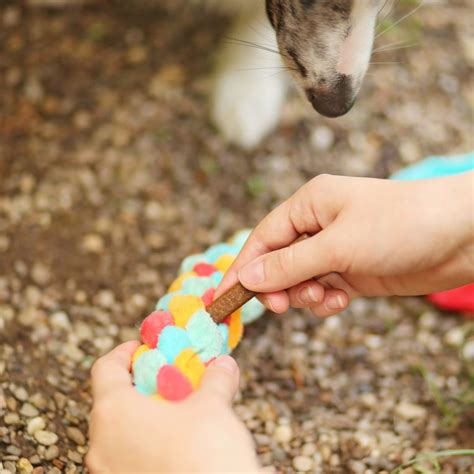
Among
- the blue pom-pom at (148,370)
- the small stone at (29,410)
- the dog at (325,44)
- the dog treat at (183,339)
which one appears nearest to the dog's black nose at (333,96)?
the dog at (325,44)

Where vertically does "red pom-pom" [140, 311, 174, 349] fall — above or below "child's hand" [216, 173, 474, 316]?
below

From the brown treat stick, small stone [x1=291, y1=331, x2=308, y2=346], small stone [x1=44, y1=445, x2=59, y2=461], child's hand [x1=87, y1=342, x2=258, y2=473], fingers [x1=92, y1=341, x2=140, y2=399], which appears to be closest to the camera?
child's hand [x1=87, y1=342, x2=258, y2=473]

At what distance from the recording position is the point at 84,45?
2.16 m

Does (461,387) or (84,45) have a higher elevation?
(84,45)

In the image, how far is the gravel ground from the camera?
4.62 feet

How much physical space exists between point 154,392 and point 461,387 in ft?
2.48

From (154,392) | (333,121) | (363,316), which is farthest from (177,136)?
(154,392)

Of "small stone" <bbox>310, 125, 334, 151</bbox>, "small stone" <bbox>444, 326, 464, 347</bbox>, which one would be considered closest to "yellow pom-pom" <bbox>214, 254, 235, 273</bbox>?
"small stone" <bbox>444, 326, 464, 347</bbox>

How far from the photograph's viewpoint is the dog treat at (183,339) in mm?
1035

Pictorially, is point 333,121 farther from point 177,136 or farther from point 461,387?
point 461,387

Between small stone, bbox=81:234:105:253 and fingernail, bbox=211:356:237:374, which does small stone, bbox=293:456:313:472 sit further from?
small stone, bbox=81:234:105:253

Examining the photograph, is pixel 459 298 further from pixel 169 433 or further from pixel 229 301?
pixel 169 433

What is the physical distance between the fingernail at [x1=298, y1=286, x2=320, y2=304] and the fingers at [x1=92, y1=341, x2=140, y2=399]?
0.85 feet

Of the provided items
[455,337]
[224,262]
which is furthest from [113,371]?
[455,337]
